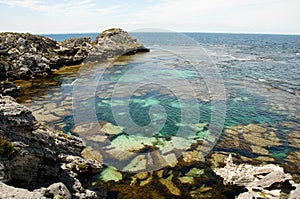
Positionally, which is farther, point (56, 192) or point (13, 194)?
→ point (56, 192)

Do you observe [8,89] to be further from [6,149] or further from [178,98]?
[6,149]

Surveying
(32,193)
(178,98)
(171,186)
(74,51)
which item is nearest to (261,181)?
(171,186)

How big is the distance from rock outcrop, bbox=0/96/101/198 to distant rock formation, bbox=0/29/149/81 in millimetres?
48159

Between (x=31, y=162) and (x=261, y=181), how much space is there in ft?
55.2

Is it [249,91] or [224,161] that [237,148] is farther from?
[249,91]

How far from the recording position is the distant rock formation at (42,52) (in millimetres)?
60312

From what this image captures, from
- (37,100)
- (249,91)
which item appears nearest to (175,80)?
(249,91)

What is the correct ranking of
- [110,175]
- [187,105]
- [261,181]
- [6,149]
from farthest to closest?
[187,105], [110,175], [261,181], [6,149]

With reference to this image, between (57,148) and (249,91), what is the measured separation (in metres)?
41.9

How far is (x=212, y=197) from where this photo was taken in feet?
59.5

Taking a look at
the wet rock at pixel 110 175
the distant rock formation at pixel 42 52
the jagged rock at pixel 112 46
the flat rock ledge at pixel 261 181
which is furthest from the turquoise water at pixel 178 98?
the jagged rock at pixel 112 46

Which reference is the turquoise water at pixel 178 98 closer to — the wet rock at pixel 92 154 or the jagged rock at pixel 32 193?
the wet rock at pixel 92 154

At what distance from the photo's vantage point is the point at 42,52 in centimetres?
7112

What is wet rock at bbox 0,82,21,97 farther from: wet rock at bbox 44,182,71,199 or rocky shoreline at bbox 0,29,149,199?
wet rock at bbox 44,182,71,199
